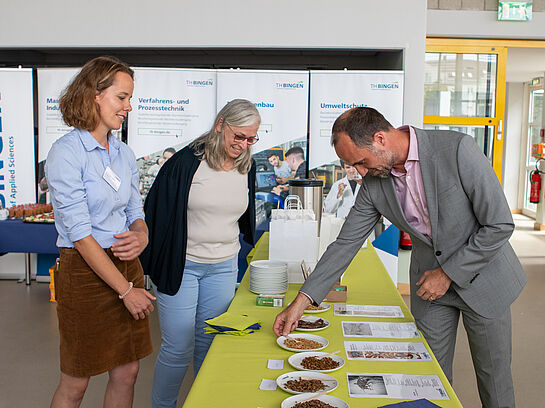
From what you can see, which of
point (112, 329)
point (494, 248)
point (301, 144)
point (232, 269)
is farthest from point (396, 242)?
point (112, 329)

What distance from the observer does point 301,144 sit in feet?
16.8

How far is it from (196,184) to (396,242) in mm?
2986

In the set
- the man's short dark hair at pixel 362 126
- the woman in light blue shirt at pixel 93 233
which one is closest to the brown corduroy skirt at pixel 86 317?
the woman in light blue shirt at pixel 93 233

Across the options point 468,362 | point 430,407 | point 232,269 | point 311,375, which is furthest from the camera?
point 468,362

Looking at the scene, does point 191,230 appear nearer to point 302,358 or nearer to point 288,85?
point 302,358

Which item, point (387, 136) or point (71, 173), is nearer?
point (71, 173)

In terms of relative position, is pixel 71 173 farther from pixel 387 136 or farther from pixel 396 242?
pixel 396 242

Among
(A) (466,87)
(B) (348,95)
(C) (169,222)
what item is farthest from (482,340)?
(A) (466,87)

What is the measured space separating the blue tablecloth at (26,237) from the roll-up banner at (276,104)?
1.91 metres

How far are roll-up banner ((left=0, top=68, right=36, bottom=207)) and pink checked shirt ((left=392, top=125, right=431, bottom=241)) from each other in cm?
423

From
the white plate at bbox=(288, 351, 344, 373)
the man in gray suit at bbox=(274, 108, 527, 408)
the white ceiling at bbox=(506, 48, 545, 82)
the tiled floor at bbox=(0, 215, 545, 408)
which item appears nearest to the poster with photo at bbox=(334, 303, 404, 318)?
the man in gray suit at bbox=(274, 108, 527, 408)

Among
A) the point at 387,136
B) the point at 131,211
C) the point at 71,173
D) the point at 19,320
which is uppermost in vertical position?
the point at 387,136

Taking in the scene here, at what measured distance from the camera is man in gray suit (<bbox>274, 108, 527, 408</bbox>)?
5.99 ft

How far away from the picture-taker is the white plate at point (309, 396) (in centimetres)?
129
